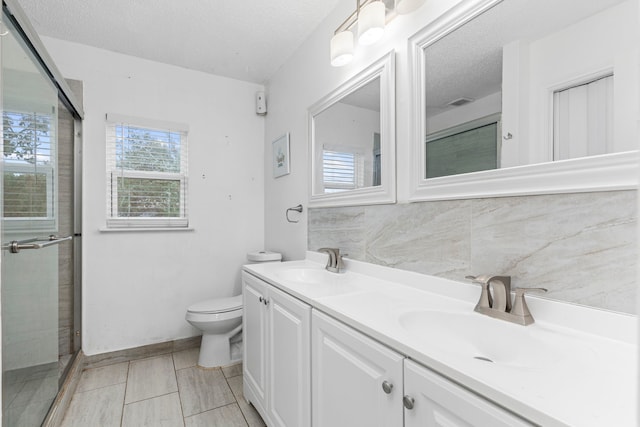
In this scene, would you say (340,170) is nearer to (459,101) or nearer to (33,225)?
(459,101)

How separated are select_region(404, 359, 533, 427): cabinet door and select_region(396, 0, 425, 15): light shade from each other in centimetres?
131

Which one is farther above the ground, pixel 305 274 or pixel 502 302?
pixel 502 302

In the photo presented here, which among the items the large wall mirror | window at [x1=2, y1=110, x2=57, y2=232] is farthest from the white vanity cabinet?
window at [x1=2, y1=110, x2=57, y2=232]

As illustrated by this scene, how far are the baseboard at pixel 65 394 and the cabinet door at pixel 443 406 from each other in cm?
185

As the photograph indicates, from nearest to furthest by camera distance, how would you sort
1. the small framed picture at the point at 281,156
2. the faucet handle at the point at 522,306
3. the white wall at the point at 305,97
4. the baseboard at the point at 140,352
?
the faucet handle at the point at 522,306 → the white wall at the point at 305,97 → the baseboard at the point at 140,352 → the small framed picture at the point at 281,156

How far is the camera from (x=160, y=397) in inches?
73.6

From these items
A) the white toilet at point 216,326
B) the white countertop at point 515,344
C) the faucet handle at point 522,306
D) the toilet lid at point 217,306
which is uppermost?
the faucet handle at point 522,306

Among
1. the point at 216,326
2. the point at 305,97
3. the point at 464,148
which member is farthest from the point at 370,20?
the point at 216,326

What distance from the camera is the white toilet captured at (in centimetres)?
214

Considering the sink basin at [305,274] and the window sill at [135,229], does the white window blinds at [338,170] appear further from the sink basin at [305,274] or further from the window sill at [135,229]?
the window sill at [135,229]

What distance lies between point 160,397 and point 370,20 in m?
2.40

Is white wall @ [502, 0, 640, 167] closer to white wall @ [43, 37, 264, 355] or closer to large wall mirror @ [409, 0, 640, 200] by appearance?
large wall mirror @ [409, 0, 640, 200]

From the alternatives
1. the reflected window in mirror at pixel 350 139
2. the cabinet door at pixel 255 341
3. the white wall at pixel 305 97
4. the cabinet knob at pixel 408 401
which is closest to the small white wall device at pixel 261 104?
the white wall at pixel 305 97

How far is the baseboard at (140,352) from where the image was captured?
2260mm
